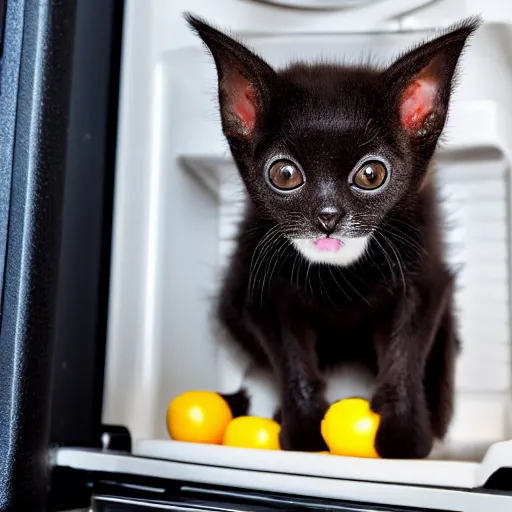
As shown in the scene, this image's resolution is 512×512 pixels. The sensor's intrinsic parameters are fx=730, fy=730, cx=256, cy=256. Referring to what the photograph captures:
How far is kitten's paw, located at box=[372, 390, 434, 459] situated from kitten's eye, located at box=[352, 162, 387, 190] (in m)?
0.27

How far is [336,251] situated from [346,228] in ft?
0.18

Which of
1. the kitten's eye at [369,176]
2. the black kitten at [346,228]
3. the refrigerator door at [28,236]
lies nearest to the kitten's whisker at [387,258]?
the black kitten at [346,228]

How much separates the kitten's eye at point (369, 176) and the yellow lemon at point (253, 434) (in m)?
0.36

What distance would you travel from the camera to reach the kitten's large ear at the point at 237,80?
2.74 ft

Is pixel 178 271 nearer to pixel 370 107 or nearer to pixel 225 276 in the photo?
pixel 225 276

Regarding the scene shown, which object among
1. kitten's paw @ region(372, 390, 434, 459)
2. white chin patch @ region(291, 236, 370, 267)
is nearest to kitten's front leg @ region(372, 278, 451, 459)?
kitten's paw @ region(372, 390, 434, 459)

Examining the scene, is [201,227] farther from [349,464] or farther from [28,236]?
[349,464]

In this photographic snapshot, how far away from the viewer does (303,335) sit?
0.99 m

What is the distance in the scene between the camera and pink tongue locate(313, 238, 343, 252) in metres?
0.82

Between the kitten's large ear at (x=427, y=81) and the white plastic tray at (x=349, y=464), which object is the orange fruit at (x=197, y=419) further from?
the kitten's large ear at (x=427, y=81)

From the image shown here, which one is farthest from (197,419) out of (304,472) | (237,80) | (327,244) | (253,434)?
(237,80)

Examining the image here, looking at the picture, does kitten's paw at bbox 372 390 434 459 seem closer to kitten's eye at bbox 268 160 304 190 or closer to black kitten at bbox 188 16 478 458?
black kitten at bbox 188 16 478 458

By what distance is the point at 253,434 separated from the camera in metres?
0.97

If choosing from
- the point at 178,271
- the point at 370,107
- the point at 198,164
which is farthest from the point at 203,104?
the point at 370,107
